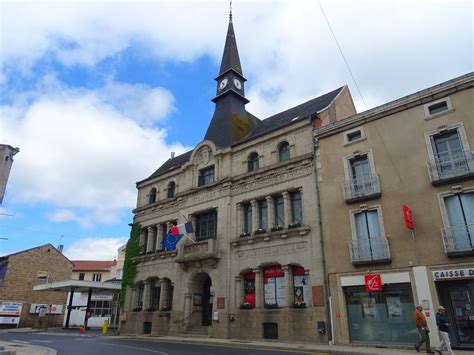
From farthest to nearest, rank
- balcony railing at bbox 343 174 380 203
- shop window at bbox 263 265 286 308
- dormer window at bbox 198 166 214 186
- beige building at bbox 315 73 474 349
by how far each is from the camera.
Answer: dormer window at bbox 198 166 214 186, shop window at bbox 263 265 286 308, balcony railing at bbox 343 174 380 203, beige building at bbox 315 73 474 349

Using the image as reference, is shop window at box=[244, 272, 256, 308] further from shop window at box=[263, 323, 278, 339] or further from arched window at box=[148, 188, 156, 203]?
arched window at box=[148, 188, 156, 203]

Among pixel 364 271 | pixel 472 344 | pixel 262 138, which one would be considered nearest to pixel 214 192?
pixel 262 138

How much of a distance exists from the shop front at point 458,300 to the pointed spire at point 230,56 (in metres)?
23.1

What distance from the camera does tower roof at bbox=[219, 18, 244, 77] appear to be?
31.2m

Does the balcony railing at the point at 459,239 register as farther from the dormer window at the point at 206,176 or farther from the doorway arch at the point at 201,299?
the dormer window at the point at 206,176

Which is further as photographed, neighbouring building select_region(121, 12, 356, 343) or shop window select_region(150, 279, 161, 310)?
shop window select_region(150, 279, 161, 310)

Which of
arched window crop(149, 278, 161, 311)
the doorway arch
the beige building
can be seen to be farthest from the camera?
arched window crop(149, 278, 161, 311)

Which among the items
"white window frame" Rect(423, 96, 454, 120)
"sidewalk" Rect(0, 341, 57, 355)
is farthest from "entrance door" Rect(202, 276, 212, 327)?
"white window frame" Rect(423, 96, 454, 120)

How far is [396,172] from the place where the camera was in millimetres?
16047

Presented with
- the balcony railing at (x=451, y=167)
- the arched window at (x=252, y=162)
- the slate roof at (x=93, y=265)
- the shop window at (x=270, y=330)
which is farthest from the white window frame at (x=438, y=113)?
the slate roof at (x=93, y=265)

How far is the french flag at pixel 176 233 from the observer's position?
22.0 metres

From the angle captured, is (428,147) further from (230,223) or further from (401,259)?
(230,223)

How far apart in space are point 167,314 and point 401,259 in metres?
15.2

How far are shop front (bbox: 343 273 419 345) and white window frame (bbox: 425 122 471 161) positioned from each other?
5.47 metres
